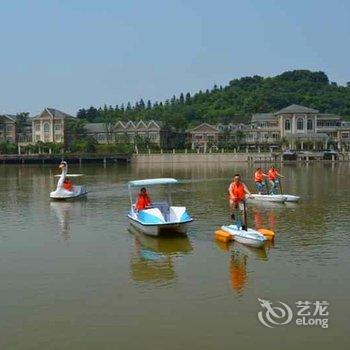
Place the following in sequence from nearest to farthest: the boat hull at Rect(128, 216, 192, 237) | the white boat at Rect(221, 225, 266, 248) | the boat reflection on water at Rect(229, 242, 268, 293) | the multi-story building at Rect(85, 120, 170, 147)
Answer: the boat reflection on water at Rect(229, 242, 268, 293), the white boat at Rect(221, 225, 266, 248), the boat hull at Rect(128, 216, 192, 237), the multi-story building at Rect(85, 120, 170, 147)

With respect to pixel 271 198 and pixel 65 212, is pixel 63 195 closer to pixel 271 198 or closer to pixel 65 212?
pixel 65 212

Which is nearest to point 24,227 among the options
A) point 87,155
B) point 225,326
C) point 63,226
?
point 63,226

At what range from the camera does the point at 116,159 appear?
427ft

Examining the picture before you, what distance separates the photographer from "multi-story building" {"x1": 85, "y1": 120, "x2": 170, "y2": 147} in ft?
507

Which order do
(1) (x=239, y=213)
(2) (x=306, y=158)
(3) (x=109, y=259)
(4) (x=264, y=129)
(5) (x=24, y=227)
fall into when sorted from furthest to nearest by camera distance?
(4) (x=264, y=129) < (2) (x=306, y=158) < (5) (x=24, y=227) < (1) (x=239, y=213) < (3) (x=109, y=259)

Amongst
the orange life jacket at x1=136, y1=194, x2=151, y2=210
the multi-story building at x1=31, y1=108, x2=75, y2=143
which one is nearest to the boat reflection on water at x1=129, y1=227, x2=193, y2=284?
the orange life jacket at x1=136, y1=194, x2=151, y2=210

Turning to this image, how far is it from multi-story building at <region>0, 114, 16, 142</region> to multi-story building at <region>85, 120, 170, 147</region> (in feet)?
64.3

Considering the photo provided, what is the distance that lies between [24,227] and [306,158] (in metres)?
105

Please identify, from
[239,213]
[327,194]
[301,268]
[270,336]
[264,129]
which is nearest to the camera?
[270,336]

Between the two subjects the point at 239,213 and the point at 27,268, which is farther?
the point at 239,213

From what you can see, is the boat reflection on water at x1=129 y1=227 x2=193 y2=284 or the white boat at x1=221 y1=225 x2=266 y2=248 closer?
the boat reflection on water at x1=129 y1=227 x2=193 y2=284

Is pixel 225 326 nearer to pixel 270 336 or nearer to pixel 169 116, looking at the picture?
pixel 270 336

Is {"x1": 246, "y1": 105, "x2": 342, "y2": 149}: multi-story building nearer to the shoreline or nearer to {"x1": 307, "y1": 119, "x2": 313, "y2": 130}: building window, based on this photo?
{"x1": 307, "y1": 119, "x2": 313, "y2": 130}: building window

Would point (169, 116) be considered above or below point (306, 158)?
above
